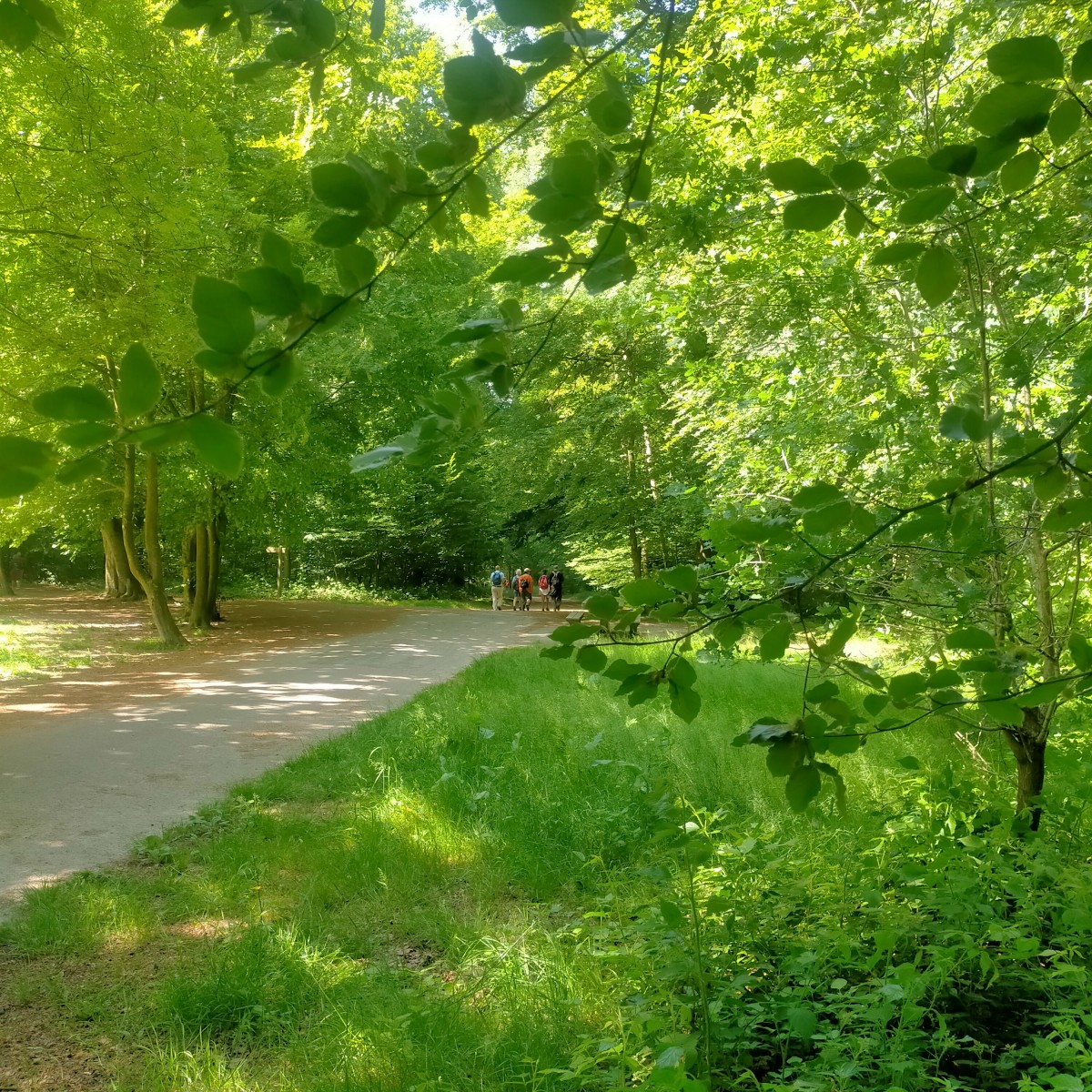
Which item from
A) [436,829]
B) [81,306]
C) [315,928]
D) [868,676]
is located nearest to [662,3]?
[868,676]

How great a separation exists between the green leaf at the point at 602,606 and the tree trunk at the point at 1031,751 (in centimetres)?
329

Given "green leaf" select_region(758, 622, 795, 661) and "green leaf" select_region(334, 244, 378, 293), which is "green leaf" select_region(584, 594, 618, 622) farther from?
"green leaf" select_region(334, 244, 378, 293)

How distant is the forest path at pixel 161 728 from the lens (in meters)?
5.15

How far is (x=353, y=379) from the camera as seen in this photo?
16375 millimetres

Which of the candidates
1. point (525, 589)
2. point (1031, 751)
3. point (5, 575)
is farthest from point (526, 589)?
point (1031, 751)

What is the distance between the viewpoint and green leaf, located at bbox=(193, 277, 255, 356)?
0.69 meters

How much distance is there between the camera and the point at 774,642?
4.71 feet

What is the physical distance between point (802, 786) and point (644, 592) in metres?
0.36

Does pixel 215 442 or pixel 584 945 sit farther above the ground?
pixel 215 442

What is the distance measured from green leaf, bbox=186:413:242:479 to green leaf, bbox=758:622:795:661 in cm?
93

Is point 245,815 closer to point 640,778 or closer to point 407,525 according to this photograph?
point 640,778

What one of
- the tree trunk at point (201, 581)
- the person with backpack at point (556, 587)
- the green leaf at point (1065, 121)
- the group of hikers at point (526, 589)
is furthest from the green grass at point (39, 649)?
the green leaf at point (1065, 121)

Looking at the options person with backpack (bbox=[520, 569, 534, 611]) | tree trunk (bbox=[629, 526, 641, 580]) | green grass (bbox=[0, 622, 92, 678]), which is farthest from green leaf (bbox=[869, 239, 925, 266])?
person with backpack (bbox=[520, 569, 534, 611])

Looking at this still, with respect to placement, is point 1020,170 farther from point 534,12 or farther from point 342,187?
point 342,187
